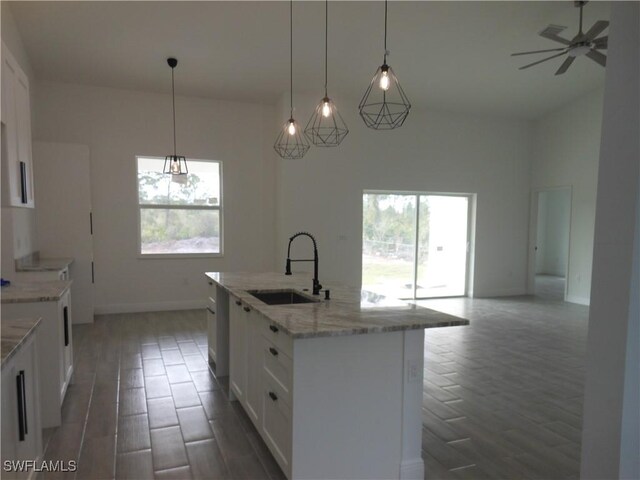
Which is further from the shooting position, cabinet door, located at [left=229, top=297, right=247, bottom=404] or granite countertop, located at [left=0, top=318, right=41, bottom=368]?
cabinet door, located at [left=229, top=297, right=247, bottom=404]

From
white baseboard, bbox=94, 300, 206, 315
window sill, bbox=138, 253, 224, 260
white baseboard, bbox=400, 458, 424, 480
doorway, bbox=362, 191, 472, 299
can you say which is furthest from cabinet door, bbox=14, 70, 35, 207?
doorway, bbox=362, 191, 472, 299

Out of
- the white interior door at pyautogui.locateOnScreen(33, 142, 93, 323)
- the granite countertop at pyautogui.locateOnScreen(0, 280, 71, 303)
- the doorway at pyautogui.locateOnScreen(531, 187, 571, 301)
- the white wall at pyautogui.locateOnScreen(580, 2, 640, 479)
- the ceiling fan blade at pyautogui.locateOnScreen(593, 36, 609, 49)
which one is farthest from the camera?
the doorway at pyautogui.locateOnScreen(531, 187, 571, 301)

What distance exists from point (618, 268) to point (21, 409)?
2410 mm

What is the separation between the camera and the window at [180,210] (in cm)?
638

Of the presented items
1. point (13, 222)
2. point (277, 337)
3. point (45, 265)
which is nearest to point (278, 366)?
point (277, 337)

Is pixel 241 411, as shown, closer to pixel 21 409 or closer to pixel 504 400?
pixel 21 409

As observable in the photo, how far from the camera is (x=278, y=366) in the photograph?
220 centimetres

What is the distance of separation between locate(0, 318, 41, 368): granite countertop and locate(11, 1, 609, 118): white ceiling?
3.71 metres

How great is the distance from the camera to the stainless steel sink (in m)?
3.11

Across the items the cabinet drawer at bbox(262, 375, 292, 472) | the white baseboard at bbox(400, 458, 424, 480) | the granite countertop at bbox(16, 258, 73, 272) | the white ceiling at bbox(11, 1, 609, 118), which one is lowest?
the white baseboard at bbox(400, 458, 424, 480)

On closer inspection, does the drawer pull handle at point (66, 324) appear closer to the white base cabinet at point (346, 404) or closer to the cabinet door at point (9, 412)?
the cabinet door at point (9, 412)

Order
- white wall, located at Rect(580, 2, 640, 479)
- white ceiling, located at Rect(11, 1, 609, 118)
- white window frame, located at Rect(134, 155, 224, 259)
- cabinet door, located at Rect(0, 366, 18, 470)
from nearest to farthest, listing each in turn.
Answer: white wall, located at Rect(580, 2, 640, 479)
cabinet door, located at Rect(0, 366, 18, 470)
white ceiling, located at Rect(11, 1, 609, 118)
white window frame, located at Rect(134, 155, 224, 259)

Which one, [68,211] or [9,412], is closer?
[9,412]

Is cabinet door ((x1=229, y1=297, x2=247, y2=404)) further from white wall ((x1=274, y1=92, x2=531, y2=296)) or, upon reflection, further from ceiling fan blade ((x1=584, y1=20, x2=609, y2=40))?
ceiling fan blade ((x1=584, y1=20, x2=609, y2=40))
